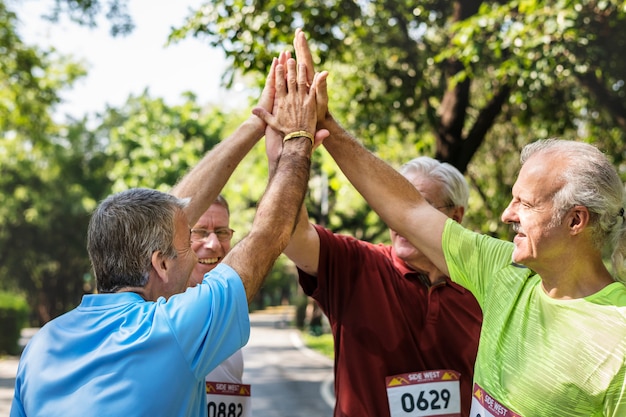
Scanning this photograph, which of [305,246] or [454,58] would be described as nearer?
[305,246]

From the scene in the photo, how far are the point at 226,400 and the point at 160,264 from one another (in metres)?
1.41

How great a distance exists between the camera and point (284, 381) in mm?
17406

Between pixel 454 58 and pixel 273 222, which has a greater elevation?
pixel 454 58

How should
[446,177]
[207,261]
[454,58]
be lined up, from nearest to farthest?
[446,177]
[207,261]
[454,58]

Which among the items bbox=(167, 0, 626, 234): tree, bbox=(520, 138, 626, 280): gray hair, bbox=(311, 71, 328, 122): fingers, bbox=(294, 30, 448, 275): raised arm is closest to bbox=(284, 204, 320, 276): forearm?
bbox=(294, 30, 448, 275): raised arm

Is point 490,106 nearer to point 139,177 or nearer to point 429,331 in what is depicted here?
point 429,331

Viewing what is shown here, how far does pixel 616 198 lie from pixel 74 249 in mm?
44447

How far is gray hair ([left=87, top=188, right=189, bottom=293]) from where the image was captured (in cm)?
215

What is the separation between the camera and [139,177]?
28047 mm

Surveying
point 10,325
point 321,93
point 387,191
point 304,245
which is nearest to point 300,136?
point 321,93

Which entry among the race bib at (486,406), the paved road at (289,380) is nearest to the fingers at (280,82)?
the race bib at (486,406)

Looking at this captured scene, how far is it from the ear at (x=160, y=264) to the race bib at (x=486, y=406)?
3.60 feet

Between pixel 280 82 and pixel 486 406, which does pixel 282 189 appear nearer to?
pixel 280 82

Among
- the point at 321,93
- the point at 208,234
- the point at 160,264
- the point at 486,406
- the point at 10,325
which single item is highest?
the point at 321,93
